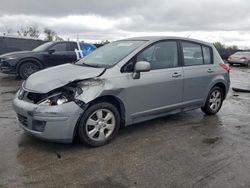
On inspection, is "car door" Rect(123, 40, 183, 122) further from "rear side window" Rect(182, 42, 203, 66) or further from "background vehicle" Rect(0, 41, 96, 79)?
"background vehicle" Rect(0, 41, 96, 79)

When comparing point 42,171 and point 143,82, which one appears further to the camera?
point 143,82

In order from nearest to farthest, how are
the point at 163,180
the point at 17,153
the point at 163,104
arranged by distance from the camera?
1. the point at 163,180
2. the point at 17,153
3. the point at 163,104

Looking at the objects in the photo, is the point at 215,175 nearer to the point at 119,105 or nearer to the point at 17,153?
the point at 119,105

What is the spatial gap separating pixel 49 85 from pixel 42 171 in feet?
3.85

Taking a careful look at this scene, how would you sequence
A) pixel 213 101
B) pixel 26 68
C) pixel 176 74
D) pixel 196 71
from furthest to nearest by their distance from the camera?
pixel 26 68
pixel 213 101
pixel 196 71
pixel 176 74

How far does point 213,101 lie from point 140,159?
115 inches

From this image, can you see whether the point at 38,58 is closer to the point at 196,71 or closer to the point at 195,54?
the point at 195,54

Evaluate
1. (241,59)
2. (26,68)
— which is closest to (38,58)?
(26,68)

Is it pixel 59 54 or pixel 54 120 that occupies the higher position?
pixel 59 54

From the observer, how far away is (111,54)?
475 cm

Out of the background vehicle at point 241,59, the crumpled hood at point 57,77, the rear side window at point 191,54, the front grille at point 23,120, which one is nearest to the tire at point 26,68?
the crumpled hood at point 57,77

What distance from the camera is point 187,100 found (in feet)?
17.2

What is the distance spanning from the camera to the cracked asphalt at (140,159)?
313 centimetres

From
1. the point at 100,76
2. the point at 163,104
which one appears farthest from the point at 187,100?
the point at 100,76
